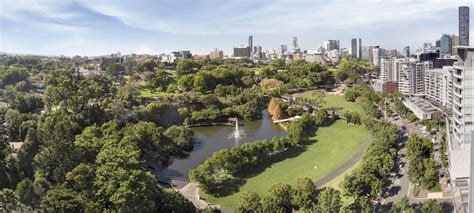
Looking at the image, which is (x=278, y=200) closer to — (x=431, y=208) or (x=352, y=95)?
(x=431, y=208)

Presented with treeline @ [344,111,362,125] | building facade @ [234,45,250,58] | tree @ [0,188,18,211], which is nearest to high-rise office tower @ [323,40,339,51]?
building facade @ [234,45,250,58]

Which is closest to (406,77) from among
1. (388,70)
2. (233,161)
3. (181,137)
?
(388,70)

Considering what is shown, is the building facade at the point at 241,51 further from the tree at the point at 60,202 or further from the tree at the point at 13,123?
the tree at the point at 60,202

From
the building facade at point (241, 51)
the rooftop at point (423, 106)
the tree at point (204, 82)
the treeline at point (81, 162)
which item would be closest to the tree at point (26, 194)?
the treeline at point (81, 162)

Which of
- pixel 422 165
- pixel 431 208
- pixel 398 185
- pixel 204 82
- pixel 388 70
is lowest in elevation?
pixel 398 185

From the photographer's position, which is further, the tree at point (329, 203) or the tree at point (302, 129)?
the tree at point (302, 129)

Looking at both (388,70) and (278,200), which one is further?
(388,70)

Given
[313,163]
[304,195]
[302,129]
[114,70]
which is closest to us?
[304,195]
